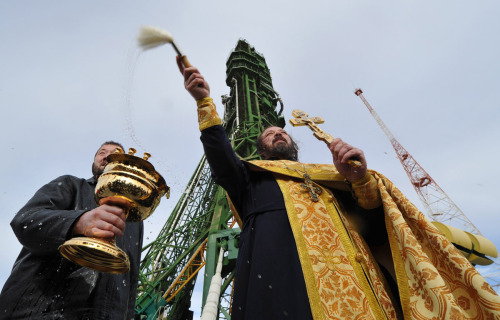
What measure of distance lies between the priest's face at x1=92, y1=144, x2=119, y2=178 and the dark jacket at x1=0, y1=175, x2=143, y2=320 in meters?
0.52

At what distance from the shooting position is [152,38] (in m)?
1.71

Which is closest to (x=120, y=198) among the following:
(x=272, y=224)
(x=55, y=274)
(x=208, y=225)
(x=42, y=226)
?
(x=42, y=226)

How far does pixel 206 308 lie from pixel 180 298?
7876 millimetres

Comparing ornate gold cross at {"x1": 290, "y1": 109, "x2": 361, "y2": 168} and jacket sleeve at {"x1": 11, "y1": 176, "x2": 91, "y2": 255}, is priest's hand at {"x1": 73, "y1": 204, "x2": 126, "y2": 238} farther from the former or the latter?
ornate gold cross at {"x1": 290, "y1": 109, "x2": 361, "y2": 168}

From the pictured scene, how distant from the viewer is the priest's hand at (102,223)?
115 cm

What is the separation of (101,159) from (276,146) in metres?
1.34

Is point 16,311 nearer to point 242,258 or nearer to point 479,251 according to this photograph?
point 242,258

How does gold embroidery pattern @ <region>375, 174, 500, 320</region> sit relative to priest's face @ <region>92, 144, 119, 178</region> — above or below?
below

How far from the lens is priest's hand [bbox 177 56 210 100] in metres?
1.86

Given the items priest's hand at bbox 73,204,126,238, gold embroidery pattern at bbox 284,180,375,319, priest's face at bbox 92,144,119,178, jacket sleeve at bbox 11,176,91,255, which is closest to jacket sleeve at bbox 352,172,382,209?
gold embroidery pattern at bbox 284,180,375,319

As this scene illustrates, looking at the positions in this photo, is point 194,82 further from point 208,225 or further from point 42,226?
point 208,225

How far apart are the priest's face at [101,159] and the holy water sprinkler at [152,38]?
777mm

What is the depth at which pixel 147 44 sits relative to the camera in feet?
5.73

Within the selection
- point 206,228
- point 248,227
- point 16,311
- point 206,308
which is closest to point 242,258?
point 248,227
